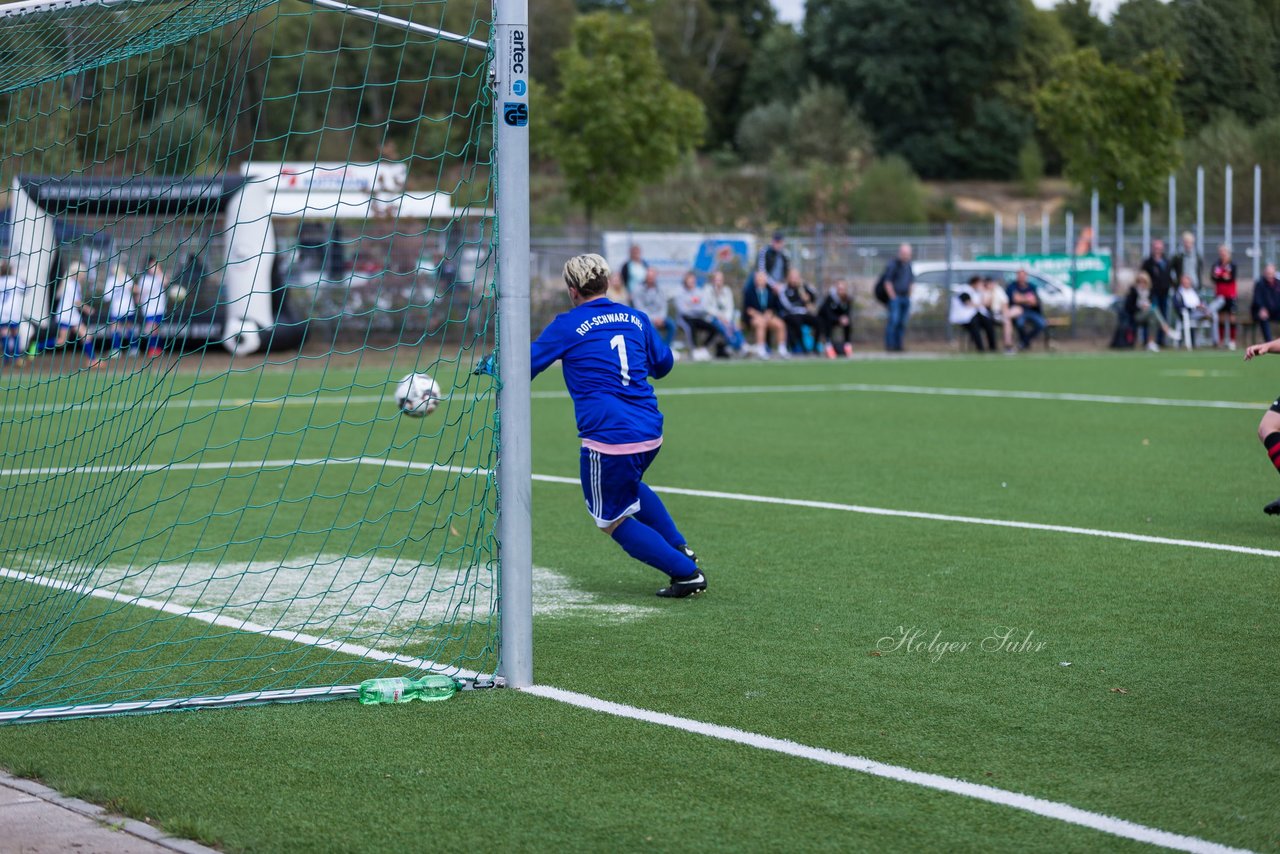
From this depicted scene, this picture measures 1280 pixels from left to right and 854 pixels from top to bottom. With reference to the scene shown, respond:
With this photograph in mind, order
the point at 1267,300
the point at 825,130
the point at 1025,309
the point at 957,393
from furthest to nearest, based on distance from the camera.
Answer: the point at 825,130, the point at 1025,309, the point at 1267,300, the point at 957,393

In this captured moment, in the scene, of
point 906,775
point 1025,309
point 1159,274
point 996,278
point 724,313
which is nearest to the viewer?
point 906,775

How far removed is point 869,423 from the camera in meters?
15.8

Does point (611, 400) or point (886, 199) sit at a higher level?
point (886, 199)

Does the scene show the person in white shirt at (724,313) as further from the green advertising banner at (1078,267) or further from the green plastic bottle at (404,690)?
the green plastic bottle at (404,690)

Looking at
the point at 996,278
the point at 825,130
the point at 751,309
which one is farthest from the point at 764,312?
the point at 825,130

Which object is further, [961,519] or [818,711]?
[961,519]

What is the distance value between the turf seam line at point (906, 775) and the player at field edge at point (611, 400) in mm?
1592

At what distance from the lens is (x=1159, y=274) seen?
29688 mm

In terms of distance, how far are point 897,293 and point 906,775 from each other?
2529cm

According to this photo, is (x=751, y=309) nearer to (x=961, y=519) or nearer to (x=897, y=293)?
(x=897, y=293)

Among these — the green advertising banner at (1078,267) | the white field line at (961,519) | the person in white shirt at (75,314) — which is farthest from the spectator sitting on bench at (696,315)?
the person in white shirt at (75,314)

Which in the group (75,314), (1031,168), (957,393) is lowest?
(957,393)

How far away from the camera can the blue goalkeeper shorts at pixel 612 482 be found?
696 centimetres

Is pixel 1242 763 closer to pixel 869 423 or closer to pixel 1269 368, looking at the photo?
pixel 869 423
